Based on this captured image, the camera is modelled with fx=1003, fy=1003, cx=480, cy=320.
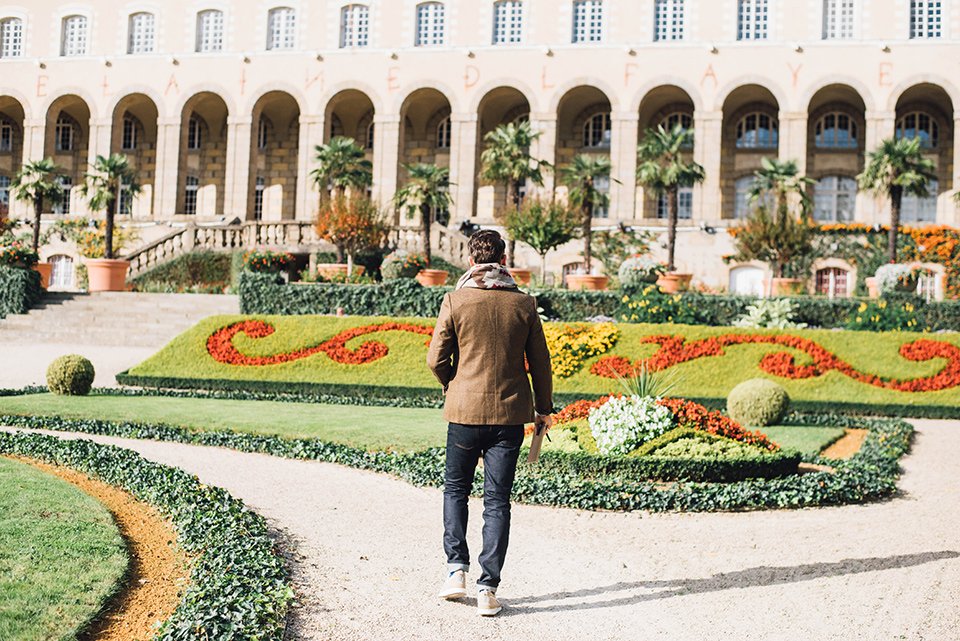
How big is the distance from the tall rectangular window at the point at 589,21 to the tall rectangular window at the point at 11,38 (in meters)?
24.7

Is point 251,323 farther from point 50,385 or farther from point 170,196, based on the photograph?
point 170,196

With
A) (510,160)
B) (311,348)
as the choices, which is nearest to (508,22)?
(510,160)

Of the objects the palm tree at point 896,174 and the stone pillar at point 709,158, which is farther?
the stone pillar at point 709,158

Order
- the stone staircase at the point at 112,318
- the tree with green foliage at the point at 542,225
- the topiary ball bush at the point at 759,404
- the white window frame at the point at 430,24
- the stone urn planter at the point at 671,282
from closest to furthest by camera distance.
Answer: the topiary ball bush at the point at 759,404, the stone staircase at the point at 112,318, the tree with green foliage at the point at 542,225, the stone urn planter at the point at 671,282, the white window frame at the point at 430,24

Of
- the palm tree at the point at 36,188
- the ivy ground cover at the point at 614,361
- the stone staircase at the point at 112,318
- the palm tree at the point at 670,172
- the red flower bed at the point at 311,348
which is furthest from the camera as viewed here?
the palm tree at the point at 36,188

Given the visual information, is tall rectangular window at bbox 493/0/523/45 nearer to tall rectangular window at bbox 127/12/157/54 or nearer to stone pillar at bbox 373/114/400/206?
stone pillar at bbox 373/114/400/206

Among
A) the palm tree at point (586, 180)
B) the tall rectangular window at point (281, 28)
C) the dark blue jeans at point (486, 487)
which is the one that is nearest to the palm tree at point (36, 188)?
the tall rectangular window at point (281, 28)

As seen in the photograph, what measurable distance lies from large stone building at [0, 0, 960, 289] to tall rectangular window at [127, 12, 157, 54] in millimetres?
61

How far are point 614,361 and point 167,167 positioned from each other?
2879 cm

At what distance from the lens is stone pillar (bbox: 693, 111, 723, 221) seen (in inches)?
1446

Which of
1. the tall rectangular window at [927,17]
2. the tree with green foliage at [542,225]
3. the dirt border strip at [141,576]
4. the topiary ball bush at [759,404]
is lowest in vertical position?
the dirt border strip at [141,576]

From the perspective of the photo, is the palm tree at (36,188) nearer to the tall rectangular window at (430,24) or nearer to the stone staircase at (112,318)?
the stone staircase at (112,318)

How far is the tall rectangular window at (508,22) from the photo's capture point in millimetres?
39781

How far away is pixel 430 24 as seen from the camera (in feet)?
133
